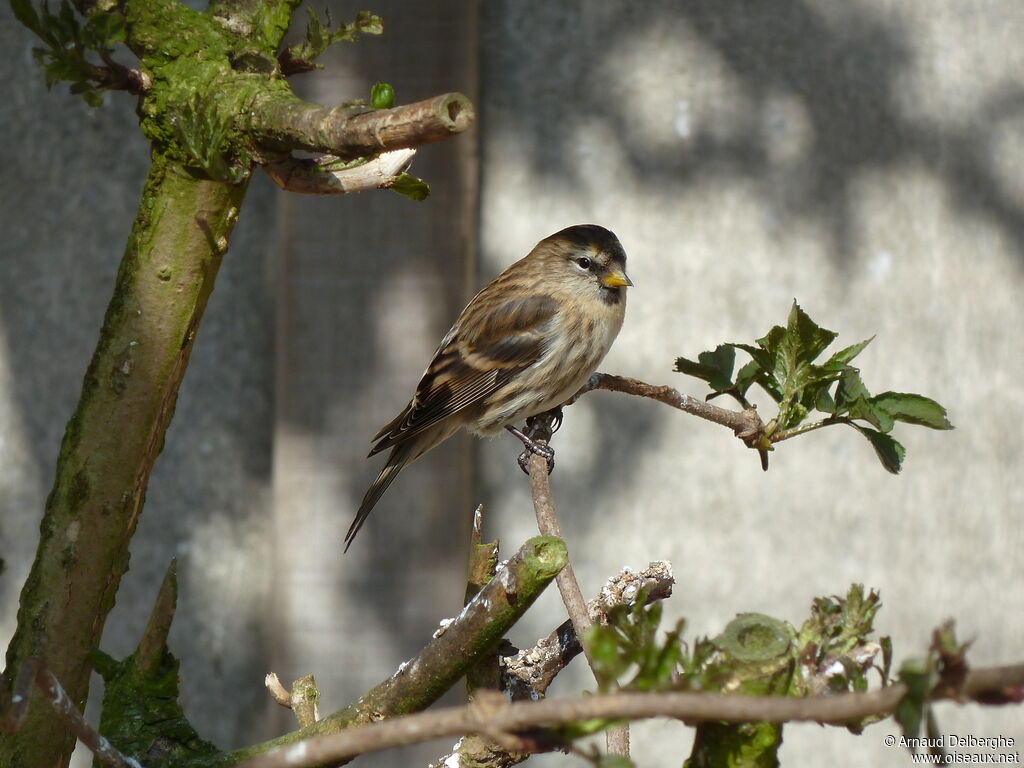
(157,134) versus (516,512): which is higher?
(157,134)

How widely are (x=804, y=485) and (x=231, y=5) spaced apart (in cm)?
230

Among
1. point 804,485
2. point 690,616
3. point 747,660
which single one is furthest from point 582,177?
point 747,660

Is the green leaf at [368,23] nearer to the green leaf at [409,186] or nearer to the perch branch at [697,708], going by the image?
the green leaf at [409,186]

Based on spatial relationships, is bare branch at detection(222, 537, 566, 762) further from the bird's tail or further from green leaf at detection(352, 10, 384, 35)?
the bird's tail

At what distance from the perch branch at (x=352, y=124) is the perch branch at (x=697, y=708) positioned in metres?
0.56

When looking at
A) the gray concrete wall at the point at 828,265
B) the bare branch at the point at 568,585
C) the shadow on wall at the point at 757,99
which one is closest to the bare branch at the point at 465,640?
the bare branch at the point at 568,585

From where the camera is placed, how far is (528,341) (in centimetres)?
280

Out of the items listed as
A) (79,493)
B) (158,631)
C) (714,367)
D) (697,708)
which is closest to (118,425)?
(79,493)

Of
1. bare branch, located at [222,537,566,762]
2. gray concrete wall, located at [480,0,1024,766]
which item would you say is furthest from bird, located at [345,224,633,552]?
bare branch, located at [222,537,566,762]

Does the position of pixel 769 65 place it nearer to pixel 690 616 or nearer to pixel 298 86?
pixel 298 86

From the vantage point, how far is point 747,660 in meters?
0.87

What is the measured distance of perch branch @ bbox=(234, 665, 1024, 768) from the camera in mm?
632

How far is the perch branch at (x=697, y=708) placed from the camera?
0.63 metres

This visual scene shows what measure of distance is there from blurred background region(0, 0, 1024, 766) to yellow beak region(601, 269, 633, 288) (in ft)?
1.46
